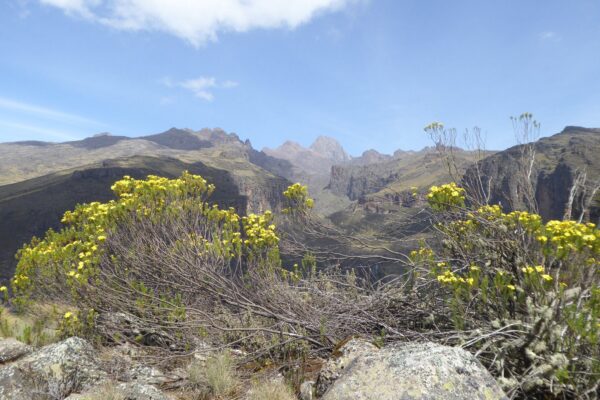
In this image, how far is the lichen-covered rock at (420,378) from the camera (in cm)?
299

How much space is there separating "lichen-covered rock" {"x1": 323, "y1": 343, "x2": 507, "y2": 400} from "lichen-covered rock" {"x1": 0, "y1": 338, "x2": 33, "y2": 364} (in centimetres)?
579

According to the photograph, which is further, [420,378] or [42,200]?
[42,200]

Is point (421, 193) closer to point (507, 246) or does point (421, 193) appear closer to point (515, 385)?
point (507, 246)

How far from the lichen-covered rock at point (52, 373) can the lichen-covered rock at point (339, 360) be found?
3412mm

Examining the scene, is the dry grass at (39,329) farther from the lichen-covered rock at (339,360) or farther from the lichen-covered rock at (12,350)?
the lichen-covered rock at (339,360)

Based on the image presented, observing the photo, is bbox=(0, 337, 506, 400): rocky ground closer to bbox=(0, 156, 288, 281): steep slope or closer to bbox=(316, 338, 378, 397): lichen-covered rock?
bbox=(316, 338, 378, 397): lichen-covered rock

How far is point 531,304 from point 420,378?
5.62ft

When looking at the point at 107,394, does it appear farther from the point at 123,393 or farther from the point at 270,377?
the point at 270,377

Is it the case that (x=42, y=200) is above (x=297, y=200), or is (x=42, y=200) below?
below

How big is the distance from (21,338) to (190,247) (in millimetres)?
3653

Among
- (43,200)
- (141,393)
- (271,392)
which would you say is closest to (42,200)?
(43,200)

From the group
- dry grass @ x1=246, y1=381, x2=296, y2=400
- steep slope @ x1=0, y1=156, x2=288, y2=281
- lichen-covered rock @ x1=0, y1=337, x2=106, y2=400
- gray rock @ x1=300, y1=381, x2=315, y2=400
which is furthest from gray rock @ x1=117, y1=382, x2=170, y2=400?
steep slope @ x1=0, y1=156, x2=288, y2=281

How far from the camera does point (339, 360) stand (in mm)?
4551

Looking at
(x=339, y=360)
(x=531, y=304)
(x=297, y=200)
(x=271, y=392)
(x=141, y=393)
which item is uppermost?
(x=297, y=200)
